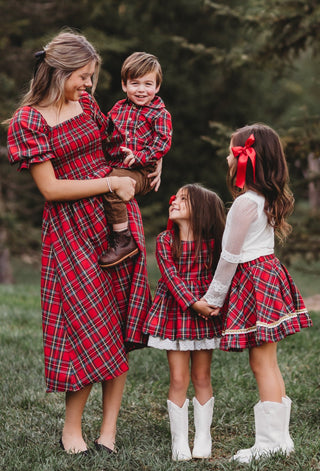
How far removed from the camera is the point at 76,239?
9.75 feet

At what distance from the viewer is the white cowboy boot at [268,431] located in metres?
2.96

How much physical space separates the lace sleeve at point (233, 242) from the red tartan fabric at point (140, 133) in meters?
0.50

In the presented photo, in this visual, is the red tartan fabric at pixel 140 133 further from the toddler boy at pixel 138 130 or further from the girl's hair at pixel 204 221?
the girl's hair at pixel 204 221

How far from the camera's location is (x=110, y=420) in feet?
10.2

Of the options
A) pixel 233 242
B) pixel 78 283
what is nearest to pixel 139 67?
pixel 233 242

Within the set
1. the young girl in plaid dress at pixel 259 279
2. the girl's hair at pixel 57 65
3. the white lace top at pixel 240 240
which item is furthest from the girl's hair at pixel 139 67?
the white lace top at pixel 240 240

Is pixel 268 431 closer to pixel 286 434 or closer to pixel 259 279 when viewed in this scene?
pixel 286 434

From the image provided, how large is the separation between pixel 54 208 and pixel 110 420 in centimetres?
113

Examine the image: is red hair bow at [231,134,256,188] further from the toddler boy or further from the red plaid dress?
the red plaid dress

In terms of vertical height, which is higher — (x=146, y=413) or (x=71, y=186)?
(x=71, y=186)

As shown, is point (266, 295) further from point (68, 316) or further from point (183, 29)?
point (183, 29)

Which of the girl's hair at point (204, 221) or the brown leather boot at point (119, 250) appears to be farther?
the girl's hair at point (204, 221)

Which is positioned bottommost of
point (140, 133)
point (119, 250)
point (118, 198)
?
point (119, 250)

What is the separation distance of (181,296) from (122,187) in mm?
622
